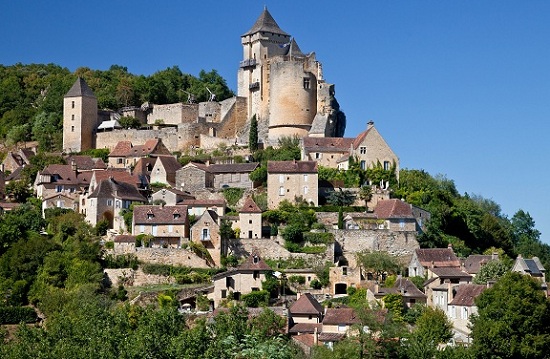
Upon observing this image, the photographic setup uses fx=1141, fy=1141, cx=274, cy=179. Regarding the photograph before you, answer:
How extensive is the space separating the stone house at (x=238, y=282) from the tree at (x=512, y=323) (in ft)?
44.4

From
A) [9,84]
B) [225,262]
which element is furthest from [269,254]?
[9,84]

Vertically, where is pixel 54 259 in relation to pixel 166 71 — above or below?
below

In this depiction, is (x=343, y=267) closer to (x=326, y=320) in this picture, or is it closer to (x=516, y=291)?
(x=326, y=320)

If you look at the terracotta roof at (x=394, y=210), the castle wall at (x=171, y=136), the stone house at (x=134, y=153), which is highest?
the castle wall at (x=171, y=136)

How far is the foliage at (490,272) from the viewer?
6321 cm

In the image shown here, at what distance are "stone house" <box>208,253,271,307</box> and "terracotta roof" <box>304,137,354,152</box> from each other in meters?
16.4

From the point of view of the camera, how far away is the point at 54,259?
223 feet

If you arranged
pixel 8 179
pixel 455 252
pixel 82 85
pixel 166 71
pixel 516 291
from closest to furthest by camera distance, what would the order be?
1. pixel 516 291
2. pixel 455 252
3. pixel 8 179
4. pixel 82 85
5. pixel 166 71

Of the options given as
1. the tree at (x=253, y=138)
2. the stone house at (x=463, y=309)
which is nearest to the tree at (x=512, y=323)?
the stone house at (x=463, y=309)

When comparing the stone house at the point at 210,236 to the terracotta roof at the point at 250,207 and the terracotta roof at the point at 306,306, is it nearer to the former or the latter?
the terracotta roof at the point at 250,207

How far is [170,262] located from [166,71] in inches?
1526

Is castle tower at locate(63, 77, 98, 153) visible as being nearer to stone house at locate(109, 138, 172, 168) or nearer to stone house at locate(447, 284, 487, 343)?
stone house at locate(109, 138, 172, 168)

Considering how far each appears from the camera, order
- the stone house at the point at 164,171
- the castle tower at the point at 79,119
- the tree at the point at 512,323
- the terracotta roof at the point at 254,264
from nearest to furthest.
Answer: the tree at the point at 512,323 < the terracotta roof at the point at 254,264 < the stone house at the point at 164,171 < the castle tower at the point at 79,119

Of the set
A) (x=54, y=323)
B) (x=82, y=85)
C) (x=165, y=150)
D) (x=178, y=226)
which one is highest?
(x=82, y=85)
